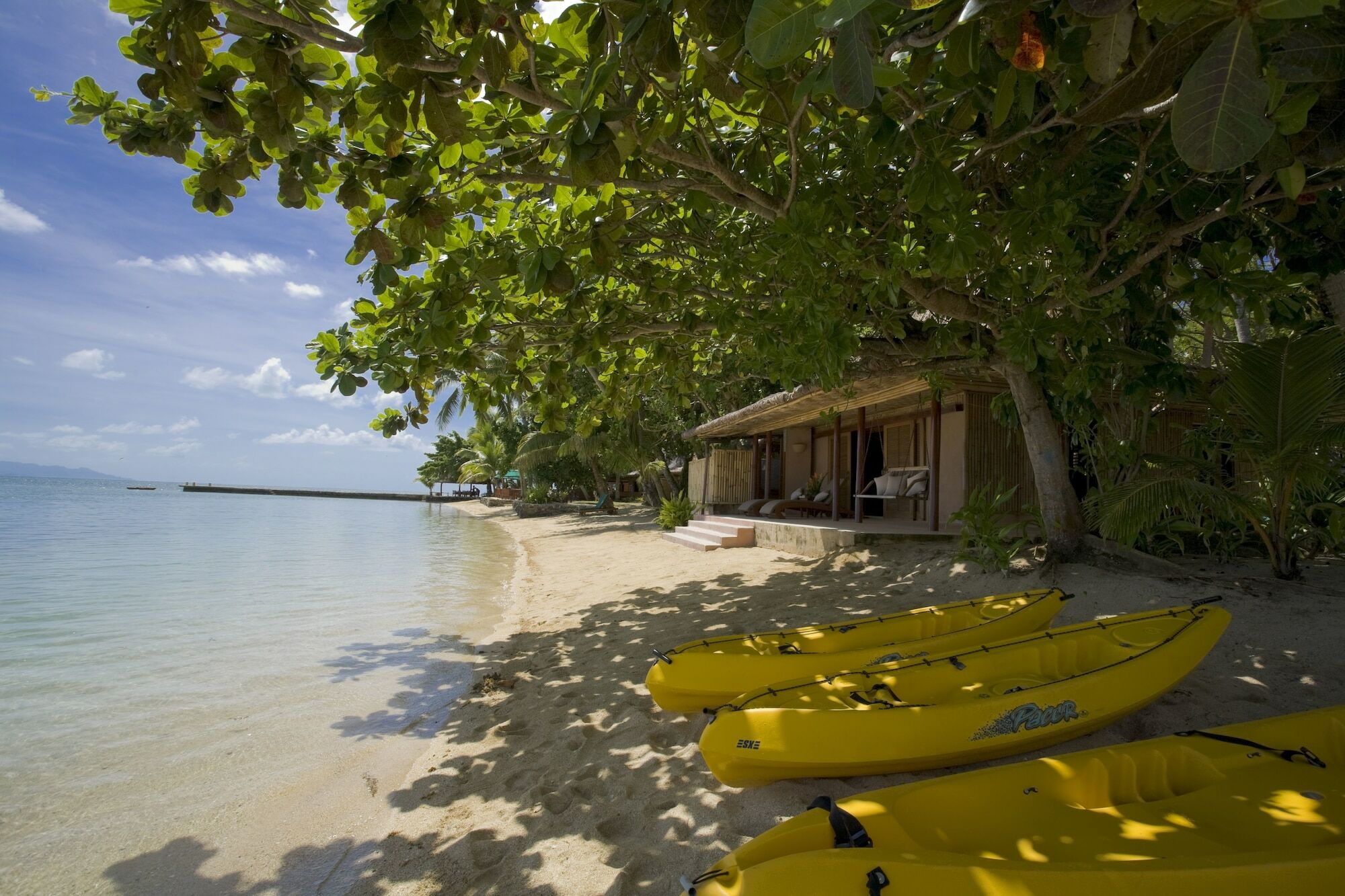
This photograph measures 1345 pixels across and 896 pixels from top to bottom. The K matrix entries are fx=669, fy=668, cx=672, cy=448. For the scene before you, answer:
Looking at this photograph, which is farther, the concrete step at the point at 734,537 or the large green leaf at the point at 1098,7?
the concrete step at the point at 734,537

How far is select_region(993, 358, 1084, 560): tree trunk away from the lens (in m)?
6.18

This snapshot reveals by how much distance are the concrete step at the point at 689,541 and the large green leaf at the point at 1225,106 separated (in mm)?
10290

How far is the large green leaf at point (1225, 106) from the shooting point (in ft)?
3.97

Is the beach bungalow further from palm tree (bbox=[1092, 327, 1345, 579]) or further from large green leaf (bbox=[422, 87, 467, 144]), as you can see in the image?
large green leaf (bbox=[422, 87, 467, 144])

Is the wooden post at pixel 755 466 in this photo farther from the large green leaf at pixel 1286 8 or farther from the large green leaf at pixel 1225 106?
the large green leaf at pixel 1286 8

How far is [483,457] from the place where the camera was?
1681 inches

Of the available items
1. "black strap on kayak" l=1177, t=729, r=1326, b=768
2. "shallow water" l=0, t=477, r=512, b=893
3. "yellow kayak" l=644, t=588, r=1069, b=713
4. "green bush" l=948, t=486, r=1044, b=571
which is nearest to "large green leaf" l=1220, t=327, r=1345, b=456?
"green bush" l=948, t=486, r=1044, b=571

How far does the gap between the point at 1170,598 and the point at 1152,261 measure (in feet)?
8.22

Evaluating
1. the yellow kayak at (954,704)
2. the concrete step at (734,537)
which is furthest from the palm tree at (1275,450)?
the concrete step at (734,537)

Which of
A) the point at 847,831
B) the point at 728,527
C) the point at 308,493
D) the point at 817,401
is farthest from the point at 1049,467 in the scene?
the point at 308,493

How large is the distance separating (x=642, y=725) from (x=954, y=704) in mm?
1858

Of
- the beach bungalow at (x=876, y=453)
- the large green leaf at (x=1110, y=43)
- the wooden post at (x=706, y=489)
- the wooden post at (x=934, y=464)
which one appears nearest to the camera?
the large green leaf at (x=1110, y=43)

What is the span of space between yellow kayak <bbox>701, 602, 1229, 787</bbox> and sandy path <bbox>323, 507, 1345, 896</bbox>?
A: 0.80 ft

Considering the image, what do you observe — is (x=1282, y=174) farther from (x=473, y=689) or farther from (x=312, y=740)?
(x=312, y=740)
